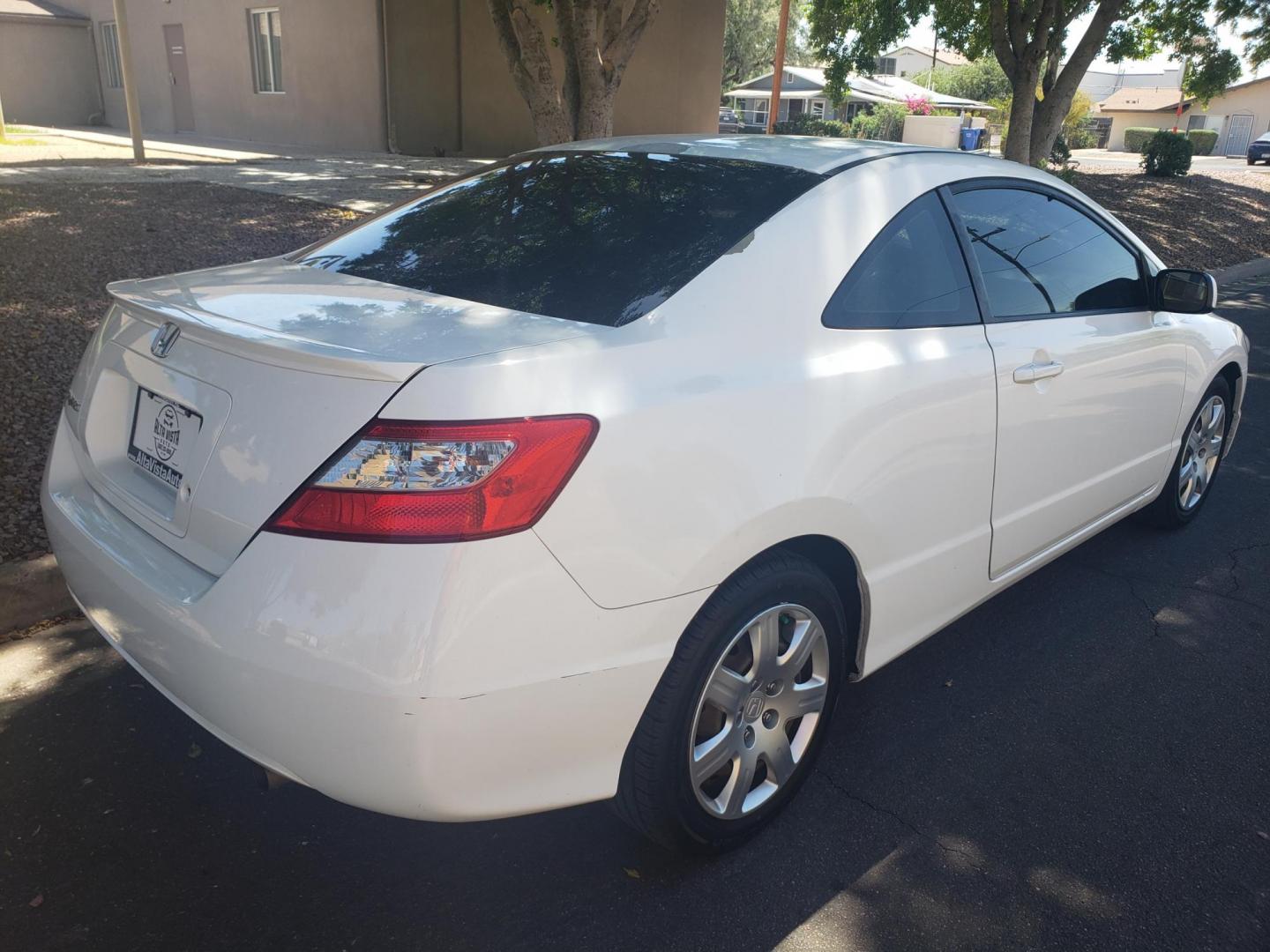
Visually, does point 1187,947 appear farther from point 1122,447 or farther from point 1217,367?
point 1217,367

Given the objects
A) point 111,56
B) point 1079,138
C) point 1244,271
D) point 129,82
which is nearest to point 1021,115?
point 1244,271

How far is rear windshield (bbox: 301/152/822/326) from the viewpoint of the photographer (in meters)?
2.47

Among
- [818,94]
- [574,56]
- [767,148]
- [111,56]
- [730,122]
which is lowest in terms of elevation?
[730,122]

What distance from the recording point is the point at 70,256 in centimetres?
758

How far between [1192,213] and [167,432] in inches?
680

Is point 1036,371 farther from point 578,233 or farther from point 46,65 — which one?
point 46,65

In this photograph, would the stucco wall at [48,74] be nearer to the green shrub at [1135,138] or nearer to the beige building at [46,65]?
the beige building at [46,65]

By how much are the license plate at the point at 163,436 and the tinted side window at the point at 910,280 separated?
1540 mm

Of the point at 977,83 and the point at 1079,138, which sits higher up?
the point at 977,83

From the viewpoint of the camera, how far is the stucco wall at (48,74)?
24.3 meters

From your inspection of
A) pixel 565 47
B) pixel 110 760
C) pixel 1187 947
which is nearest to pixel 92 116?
pixel 565 47

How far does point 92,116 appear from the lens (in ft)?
83.5

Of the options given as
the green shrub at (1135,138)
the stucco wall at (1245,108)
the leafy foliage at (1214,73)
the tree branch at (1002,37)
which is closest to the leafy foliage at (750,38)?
the green shrub at (1135,138)

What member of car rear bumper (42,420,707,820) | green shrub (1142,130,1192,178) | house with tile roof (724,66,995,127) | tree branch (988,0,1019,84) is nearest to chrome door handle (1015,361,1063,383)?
car rear bumper (42,420,707,820)
